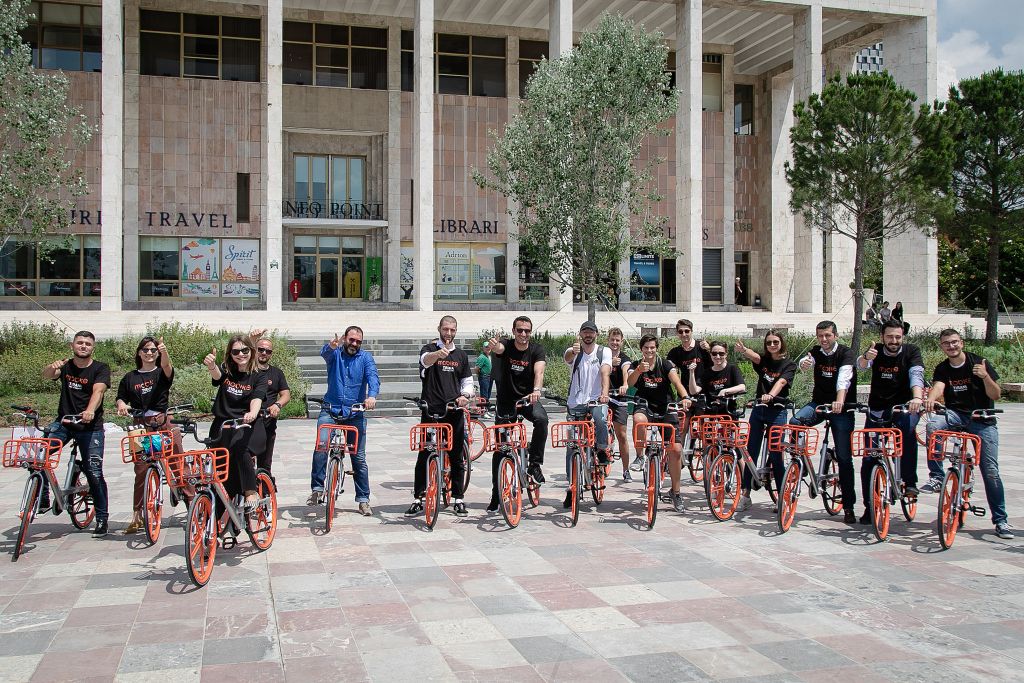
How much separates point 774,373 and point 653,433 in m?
1.51

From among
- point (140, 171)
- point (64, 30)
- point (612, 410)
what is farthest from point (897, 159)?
point (64, 30)

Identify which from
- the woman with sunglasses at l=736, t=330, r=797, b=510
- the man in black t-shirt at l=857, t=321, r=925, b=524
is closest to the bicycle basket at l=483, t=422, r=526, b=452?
the woman with sunglasses at l=736, t=330, r=797, b=510

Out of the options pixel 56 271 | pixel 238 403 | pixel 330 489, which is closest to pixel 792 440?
pixel 330 489

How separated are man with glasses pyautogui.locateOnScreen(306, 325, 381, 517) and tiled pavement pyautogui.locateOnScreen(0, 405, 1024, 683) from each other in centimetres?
35

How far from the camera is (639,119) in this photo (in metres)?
24.6

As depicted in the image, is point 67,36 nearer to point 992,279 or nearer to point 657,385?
point 657,385

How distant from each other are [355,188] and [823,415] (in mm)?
33427

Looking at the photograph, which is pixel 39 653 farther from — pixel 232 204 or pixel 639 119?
pixel 232 204

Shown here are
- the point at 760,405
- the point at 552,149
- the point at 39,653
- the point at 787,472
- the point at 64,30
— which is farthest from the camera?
the point at 64,30

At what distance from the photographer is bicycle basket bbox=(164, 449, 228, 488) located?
23.1ft

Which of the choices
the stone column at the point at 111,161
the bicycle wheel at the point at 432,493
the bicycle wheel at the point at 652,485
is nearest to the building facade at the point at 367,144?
the stone column at the point at 111,161

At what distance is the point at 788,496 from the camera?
8.73m

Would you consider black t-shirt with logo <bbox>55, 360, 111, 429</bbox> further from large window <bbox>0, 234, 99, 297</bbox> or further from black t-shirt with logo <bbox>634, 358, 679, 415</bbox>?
large window <bbox>0, 234, 99, 297</bbox>

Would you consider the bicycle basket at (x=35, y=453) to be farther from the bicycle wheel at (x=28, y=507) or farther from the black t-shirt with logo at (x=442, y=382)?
the black t-shirt with logo at (x=442, y=382)
